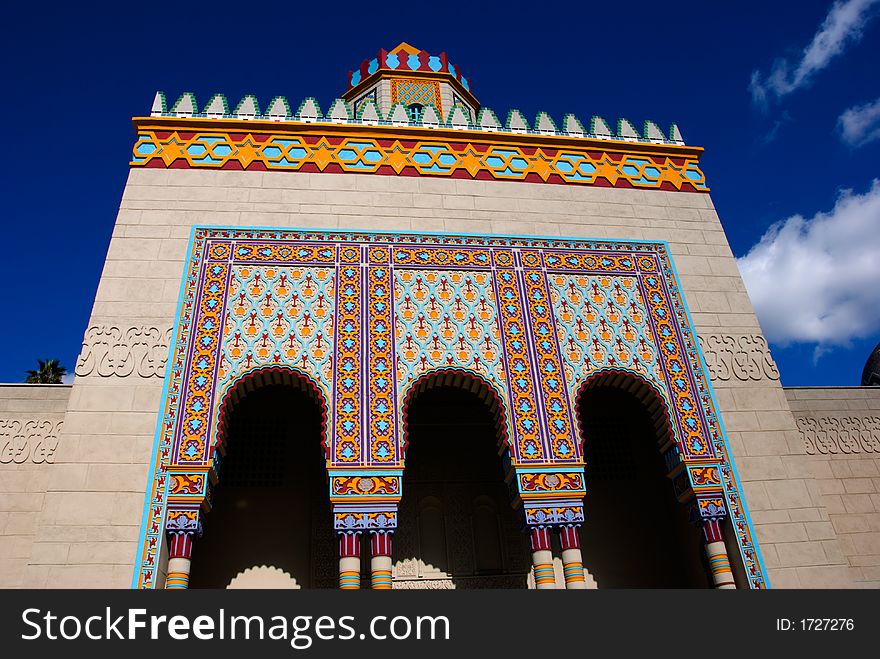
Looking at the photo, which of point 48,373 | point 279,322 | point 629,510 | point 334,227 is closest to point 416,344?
point 279,322

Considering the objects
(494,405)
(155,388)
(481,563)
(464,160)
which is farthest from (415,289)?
(481,563)

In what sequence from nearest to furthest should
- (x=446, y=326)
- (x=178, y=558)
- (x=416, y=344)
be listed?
(x=178, y=558), (x=416, y=344), (x=446, y=326)

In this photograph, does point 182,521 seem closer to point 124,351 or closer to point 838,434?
point 124,351

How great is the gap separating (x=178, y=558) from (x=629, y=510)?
457 centimetres

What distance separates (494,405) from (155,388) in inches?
108

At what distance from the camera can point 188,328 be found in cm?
562

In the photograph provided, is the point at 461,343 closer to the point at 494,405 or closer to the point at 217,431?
the point at 494,405

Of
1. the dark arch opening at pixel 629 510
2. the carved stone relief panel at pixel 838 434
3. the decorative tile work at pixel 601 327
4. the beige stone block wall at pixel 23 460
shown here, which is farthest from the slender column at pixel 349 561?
the carved stone relief panel at pixel 838 434

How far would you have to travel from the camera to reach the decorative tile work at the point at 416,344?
516 centimetres

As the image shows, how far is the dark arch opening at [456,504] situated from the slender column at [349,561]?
1626 mm

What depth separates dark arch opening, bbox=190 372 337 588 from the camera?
6293 mm

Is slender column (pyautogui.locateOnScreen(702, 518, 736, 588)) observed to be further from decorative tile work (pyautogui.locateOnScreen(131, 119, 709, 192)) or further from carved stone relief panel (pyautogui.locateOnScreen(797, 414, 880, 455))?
decorative tile work (pyautogui.locateOnScreen(131, 119, 709, 192))

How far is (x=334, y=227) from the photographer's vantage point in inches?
248

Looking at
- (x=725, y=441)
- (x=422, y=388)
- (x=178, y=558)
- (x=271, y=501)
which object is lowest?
(x=178, y=558)
